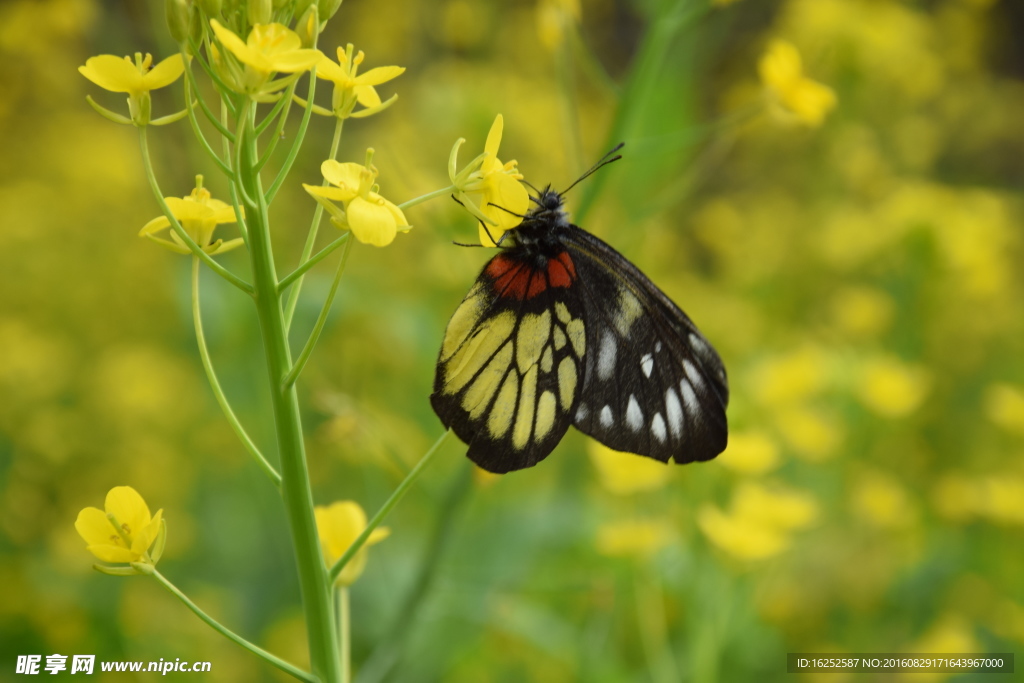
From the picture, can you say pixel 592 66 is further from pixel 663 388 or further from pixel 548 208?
pixel 663 388

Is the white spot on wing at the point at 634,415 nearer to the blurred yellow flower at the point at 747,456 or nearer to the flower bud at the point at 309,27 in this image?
the flower bud at the point at 309,27

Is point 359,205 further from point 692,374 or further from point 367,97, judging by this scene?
point 692,374

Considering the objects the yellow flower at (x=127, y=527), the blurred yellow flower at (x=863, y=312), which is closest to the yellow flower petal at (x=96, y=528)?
the yellow flower at (x=127, y=527)

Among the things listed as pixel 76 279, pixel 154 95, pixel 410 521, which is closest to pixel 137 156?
pixel 76 279

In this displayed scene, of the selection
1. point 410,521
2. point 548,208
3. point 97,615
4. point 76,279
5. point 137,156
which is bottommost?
point 97,615

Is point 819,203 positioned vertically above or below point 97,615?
above

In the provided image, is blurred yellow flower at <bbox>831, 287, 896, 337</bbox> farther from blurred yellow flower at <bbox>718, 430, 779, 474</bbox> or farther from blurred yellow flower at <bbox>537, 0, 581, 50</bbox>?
blurred yellow flower at <bbox>537, 0, 581, 50</bbox>
